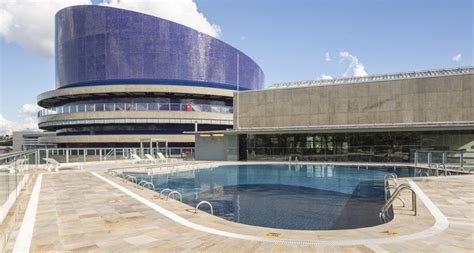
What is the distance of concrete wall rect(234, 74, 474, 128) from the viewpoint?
26.4 meters

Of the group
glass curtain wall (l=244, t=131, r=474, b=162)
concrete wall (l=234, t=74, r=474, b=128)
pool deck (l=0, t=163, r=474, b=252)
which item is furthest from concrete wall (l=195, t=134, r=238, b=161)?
pool deck (l=0, t=163, r=474, b=252)

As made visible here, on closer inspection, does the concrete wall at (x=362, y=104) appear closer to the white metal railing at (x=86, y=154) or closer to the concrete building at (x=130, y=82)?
the white metal railing at (x=86, y=154)

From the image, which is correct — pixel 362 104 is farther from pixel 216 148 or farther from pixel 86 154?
pixel 86 154

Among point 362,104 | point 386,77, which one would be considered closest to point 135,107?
point 362,104

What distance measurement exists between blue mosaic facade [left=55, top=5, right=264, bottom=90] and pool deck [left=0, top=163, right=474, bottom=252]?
44440mm

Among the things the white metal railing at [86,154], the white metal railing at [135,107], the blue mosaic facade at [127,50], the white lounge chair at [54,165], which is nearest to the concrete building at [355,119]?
the white metal railing at [86,154]

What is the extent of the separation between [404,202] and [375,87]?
68.1 feet

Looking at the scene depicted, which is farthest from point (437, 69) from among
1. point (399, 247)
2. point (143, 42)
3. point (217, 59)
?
point (143, 42)

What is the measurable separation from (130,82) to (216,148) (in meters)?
23.9

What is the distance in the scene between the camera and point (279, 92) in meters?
31.9

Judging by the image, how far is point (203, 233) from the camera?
6902 millimetres

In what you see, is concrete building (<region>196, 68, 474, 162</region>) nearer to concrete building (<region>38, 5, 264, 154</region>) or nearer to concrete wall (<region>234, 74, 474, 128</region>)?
concrete wall (<region>234, 74, 474, 128</region>)

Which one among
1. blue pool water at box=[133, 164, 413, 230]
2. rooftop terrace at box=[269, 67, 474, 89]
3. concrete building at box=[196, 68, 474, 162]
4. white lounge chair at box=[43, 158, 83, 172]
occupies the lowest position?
blue pool water at box=[133, 164, 413, 230]

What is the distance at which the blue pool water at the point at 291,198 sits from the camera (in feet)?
32.6
